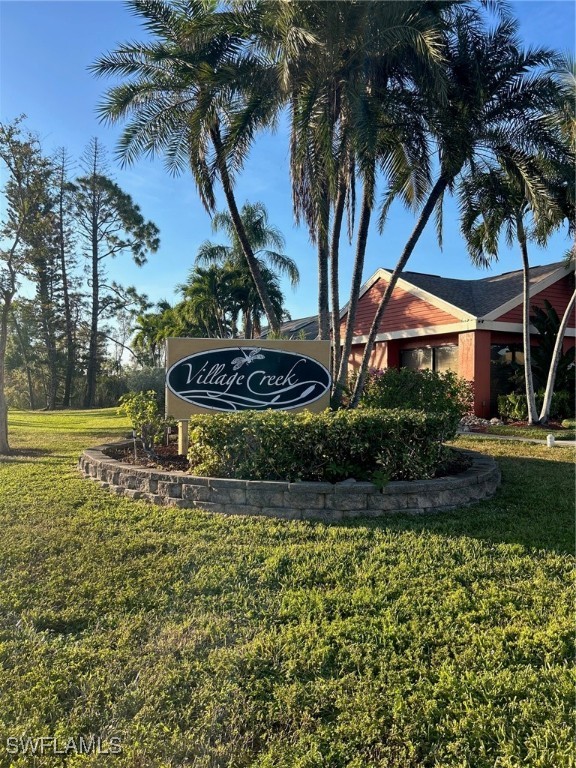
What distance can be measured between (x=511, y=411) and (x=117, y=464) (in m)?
11.8

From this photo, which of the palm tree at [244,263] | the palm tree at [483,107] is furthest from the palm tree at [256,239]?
the palm tree at [483,107]

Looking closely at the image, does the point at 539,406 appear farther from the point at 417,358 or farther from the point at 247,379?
the point at 247,379

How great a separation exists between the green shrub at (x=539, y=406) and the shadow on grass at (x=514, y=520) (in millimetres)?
8308

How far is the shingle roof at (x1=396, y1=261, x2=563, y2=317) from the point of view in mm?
15070

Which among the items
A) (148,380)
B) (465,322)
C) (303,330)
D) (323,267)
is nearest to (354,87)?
(323,267)

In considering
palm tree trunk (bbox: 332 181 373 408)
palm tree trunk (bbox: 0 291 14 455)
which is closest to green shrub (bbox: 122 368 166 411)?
palm tree trunk (bbox: 0 291 14 455)

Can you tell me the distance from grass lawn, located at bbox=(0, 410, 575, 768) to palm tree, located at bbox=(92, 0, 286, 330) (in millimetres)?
6253

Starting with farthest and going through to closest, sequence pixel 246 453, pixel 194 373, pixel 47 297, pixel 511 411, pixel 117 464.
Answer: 1. pixel 47 297
2. pixel 511 411
3. pixel 194 373
4. pixel 117 464
5. pixel 246 453

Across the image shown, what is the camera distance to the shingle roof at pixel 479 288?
15070 millimetres

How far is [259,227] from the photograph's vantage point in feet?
68.6

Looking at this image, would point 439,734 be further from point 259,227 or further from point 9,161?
point 259,227

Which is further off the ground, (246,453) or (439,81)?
(439,81)

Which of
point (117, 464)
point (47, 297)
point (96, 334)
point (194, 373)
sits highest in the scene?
point (47, 297)

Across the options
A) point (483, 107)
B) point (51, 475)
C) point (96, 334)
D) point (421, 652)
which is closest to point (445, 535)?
point (421, 652)
